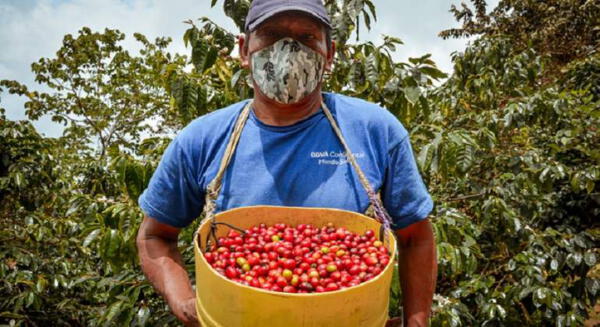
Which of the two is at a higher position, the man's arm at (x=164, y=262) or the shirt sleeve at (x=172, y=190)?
the shirt sleeve at (x=172, y=190)

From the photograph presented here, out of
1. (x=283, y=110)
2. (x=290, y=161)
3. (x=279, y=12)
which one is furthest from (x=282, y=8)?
(x=290, y=161)

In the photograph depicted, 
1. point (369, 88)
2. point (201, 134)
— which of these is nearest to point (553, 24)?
point (369, 88)

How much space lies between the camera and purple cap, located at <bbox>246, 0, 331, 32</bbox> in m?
1.44

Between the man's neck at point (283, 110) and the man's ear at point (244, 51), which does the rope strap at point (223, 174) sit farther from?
the man's ear at point (244, 51)

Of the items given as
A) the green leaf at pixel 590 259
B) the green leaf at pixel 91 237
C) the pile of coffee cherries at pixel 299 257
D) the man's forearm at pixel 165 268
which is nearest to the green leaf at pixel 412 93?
the pile of coffee cherries at pixel 299 257

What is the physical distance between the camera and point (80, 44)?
10.6 m

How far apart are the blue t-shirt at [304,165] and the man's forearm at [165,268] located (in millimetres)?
153

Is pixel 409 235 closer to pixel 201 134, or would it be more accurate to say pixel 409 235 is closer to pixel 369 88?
pixel 201 134

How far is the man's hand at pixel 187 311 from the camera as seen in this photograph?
1.38 meters

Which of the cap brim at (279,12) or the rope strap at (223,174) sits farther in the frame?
the cap brim at (279,12)

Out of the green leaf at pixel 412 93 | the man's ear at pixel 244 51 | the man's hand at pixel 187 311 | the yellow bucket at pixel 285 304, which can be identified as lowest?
the man's hand at pixel 187 311

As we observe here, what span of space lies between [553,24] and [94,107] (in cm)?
1119

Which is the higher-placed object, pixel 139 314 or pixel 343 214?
pixel 343 214

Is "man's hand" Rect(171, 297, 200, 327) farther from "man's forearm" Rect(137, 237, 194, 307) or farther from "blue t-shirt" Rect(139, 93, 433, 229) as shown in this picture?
"blue t-shirt" Rect(139, 93, 433, 229)
